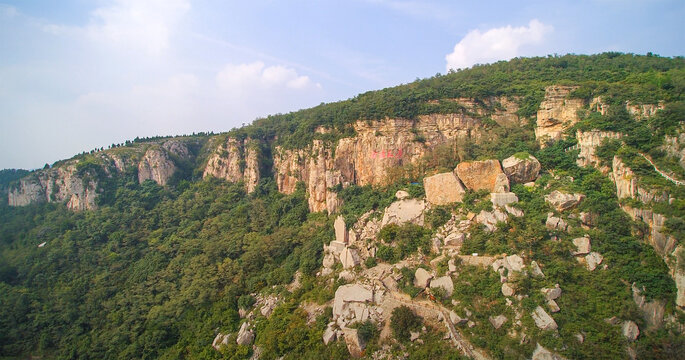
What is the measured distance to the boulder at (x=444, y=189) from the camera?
25.4 metres

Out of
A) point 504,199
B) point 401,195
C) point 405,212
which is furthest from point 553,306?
point 401,195

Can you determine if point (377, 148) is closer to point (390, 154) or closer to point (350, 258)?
point (390, 154)

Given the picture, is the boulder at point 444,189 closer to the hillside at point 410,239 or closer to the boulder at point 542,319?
the hillside at point 410,239

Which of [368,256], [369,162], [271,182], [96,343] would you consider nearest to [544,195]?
[368,256]

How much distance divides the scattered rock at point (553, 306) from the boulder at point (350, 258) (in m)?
11.7

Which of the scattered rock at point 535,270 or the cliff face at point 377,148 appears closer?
the scattered rock at point 535,270

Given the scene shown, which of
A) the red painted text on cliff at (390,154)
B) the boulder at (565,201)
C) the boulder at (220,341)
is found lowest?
the boulder at (220,341)

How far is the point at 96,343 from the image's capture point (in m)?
25.9

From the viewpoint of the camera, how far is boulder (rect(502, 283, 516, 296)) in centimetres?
1833

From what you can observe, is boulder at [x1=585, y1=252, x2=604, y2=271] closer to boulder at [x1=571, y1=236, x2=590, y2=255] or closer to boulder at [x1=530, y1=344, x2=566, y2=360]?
boulder at [x1=571, y1=236, x2=590, y2=255]

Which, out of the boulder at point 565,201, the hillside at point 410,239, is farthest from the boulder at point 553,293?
the boulder at point 565,201

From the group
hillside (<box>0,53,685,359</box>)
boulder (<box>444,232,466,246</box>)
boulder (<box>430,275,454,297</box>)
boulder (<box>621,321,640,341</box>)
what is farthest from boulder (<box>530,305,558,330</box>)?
boulder (<box>444,232,466,246</box>)

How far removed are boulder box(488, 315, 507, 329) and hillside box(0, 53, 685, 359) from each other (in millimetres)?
69

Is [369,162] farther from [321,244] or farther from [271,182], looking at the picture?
[271,182]
